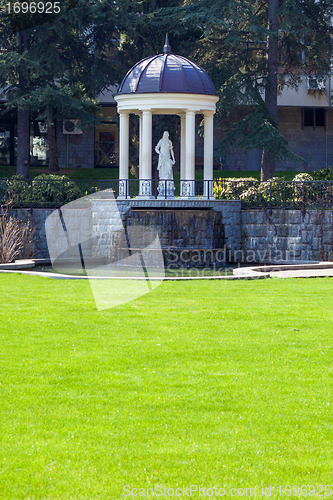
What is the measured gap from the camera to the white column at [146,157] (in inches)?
971

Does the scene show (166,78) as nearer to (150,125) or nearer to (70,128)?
(150,125)

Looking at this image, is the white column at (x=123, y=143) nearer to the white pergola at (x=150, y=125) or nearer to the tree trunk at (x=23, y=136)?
the white pergola at (x=150, y=125)

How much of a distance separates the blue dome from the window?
68.0 ft

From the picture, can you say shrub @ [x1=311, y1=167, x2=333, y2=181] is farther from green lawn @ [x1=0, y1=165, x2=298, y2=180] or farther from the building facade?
the building facade

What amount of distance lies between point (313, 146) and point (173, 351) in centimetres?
3829

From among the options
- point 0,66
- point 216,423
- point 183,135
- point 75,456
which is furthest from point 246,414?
point 0,66

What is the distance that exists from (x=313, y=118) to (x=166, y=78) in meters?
22.5

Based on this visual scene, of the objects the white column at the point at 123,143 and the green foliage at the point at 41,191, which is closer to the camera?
the green foliage at the point at 41,191

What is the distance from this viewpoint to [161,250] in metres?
21.6

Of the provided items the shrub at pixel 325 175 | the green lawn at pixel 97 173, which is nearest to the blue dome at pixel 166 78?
the shrub at pixel 325 175

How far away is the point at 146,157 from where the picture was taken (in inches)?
982

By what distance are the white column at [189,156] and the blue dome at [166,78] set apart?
3.23 feet

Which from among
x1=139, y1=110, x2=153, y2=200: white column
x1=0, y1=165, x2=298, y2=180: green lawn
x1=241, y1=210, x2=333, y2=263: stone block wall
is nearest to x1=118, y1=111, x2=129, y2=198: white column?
x1=139, y1=110, x2=153, y2=200: white column

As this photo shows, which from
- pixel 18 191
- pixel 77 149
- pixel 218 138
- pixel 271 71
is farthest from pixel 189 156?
pixel 77 149
